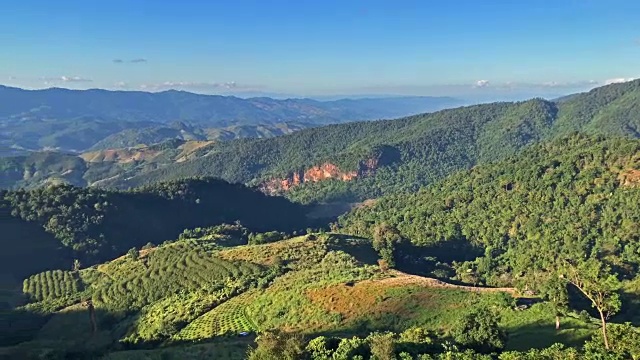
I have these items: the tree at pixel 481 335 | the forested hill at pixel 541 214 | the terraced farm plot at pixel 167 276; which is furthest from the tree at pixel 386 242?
the tree at pixel 481 335

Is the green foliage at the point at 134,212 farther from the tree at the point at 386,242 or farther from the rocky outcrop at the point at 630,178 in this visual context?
the rocky outcrop at the point at 630,178

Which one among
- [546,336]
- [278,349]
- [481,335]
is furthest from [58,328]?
[546,336]

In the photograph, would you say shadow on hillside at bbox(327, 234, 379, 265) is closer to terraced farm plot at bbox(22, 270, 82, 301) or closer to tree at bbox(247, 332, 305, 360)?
terraced farm plot at bbox(22, 270, 82, 301)

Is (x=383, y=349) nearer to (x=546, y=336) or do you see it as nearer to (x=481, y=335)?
(x=481, y=335)

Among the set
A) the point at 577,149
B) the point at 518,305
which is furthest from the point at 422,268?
the point at 577,149

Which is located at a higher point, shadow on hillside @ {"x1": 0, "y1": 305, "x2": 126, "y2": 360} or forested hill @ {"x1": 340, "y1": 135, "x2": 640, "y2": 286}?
forested hill @ {"x1": 340, "y1": 135, "x2": 640, "y2": 286}

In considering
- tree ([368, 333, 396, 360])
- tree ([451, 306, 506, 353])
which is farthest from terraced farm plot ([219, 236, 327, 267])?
tree ([368, 333, 396, 360])
